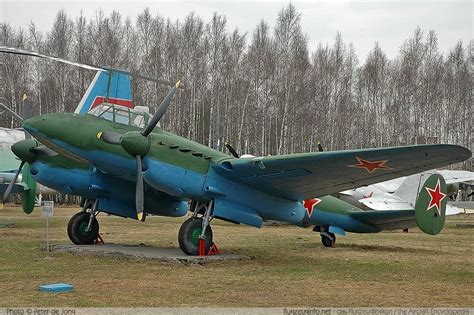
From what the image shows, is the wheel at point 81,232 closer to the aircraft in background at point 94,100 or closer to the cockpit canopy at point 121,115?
the aircraft in background at point 94,100

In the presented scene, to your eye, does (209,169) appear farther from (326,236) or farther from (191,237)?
(326,236)

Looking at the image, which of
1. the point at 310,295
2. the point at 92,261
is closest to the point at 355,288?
the point at 310,295

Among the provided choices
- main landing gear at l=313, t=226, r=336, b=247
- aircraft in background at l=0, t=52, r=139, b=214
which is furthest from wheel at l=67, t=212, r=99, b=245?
main landing gear at l=313, t=226, r=336, b=247

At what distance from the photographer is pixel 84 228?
18.2 m

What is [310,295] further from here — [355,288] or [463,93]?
[463,93]

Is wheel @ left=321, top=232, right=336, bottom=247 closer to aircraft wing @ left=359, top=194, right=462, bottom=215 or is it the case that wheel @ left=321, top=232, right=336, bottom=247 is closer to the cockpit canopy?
the cockpit canopy

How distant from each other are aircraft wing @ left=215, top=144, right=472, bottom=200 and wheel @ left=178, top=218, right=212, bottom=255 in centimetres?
131

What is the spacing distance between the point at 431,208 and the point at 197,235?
531 cm

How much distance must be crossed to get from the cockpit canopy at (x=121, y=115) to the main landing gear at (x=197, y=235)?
241 cm

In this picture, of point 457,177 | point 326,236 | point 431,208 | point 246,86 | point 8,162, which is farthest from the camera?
point 246,86

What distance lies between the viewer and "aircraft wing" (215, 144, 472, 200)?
42.5 ft

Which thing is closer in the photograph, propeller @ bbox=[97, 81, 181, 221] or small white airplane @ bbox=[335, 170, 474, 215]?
propeller @ bbox=[97, 81, 181, 221]

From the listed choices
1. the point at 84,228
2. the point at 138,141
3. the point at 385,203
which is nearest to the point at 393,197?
the point at 385,203

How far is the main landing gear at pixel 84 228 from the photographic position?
714 inches
